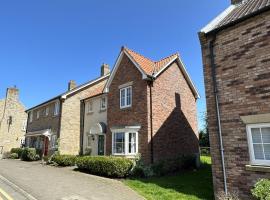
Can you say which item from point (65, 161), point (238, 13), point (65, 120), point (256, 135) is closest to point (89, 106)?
point (65, 120)

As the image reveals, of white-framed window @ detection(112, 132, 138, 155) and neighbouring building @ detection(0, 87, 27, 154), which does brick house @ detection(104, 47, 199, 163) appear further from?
neighbouring building @ detection(0, 87, 27, 154)

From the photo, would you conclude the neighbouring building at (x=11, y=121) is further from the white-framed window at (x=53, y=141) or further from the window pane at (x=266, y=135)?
the window pane at (x=266, y=135)

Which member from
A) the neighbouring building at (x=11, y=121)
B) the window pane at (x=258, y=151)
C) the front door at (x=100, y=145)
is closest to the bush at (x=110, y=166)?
the front door at (x=100, y=145)

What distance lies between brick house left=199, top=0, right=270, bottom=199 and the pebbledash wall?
20375mm

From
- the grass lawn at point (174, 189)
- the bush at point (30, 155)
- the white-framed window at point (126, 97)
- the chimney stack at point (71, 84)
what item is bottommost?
the grass lawn at point (174, 189)

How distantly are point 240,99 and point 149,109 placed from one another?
28.6ft

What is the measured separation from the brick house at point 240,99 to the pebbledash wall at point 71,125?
802 inches

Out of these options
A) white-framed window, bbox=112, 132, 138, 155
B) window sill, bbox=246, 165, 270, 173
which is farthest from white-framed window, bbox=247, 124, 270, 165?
white-framed window, bbox=112, 132, 138, 155

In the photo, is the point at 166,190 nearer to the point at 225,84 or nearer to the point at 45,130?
the point at 225,84

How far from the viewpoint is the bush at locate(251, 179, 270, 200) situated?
25.8 feet

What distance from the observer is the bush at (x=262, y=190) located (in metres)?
7.86

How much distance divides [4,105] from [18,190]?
36.0 meters

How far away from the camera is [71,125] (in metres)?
28.1

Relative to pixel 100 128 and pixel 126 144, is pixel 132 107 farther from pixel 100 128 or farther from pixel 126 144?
pixel 100 128
